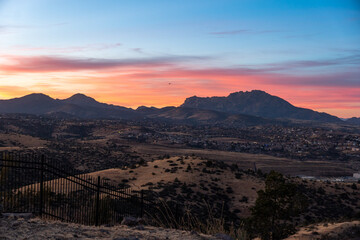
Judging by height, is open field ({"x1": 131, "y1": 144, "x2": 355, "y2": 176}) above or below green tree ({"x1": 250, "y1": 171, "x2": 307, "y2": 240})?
below

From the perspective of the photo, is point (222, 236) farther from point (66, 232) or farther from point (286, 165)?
point (286, 165)

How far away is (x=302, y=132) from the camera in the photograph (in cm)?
19275

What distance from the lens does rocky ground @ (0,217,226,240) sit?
966 cm

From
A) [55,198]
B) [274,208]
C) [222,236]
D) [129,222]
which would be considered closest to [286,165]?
[274,208]

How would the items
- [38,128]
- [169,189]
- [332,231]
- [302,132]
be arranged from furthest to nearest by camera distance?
[302,132], [38,128], [169,189], [332,231]

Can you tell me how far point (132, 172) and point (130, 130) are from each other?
10450cm

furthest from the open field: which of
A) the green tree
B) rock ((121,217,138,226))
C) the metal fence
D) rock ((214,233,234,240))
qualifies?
rock ((214,233,234,240))

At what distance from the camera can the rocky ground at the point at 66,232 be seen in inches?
380

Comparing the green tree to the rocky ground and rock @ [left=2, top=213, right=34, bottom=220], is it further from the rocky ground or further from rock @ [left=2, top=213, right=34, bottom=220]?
rock @ [left=2, top=213, right=34, bottom=220]

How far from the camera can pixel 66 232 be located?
1027 cm

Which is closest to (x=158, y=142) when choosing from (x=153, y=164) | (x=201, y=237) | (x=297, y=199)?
(x=153, y=164)

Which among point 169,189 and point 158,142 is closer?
point 169,189

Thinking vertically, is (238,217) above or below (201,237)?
below

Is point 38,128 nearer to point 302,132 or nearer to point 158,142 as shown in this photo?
point 158,142
